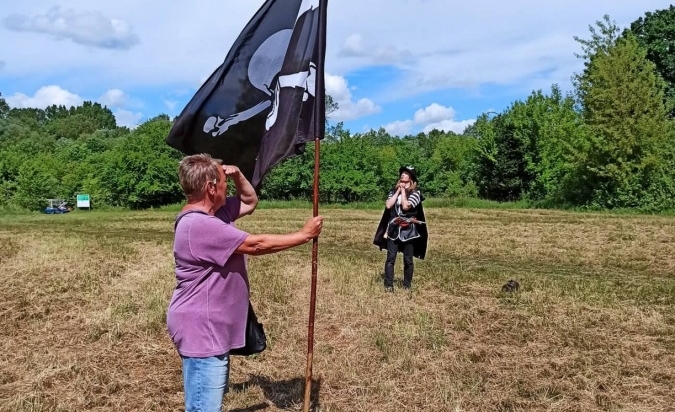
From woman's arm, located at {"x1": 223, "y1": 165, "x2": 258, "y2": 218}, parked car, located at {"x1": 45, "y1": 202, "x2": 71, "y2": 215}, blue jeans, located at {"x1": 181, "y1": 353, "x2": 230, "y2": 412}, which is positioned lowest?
parked car, located at {"x1": 45, "y1": 202, "x2": 71, "y2": 215}

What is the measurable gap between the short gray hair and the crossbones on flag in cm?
86

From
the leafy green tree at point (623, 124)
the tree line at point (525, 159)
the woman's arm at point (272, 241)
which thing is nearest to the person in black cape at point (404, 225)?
the woman's arm at point (272, 241)

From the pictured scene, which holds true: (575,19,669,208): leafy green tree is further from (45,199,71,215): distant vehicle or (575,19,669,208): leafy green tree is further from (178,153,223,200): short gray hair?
(45,199,71,215): distant vehicle

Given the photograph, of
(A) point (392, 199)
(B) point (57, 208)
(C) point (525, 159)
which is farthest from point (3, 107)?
(A) point (392, 199)

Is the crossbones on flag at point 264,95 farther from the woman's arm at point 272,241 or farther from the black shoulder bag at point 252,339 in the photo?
the black shoulder bag at point 252,339

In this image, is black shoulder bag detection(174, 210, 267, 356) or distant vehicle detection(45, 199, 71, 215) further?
distant vehicle detection(45, 199, 71, 215)

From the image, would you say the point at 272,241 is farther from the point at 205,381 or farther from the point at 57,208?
the point at 57,208

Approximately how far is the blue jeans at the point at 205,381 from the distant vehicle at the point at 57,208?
5171 centimetres

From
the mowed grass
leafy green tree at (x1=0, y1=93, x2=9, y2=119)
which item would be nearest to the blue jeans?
the mowed grass

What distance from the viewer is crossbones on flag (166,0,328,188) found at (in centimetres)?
481

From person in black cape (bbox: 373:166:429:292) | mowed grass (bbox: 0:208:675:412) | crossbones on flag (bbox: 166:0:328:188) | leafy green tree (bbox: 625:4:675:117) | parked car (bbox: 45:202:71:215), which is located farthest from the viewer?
parked car (bbox: 45:202:71:215)

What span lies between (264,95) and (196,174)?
121cm

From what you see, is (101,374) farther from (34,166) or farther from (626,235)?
(34,166)

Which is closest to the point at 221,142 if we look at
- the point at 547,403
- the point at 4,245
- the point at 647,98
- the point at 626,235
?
the point at 547,403
